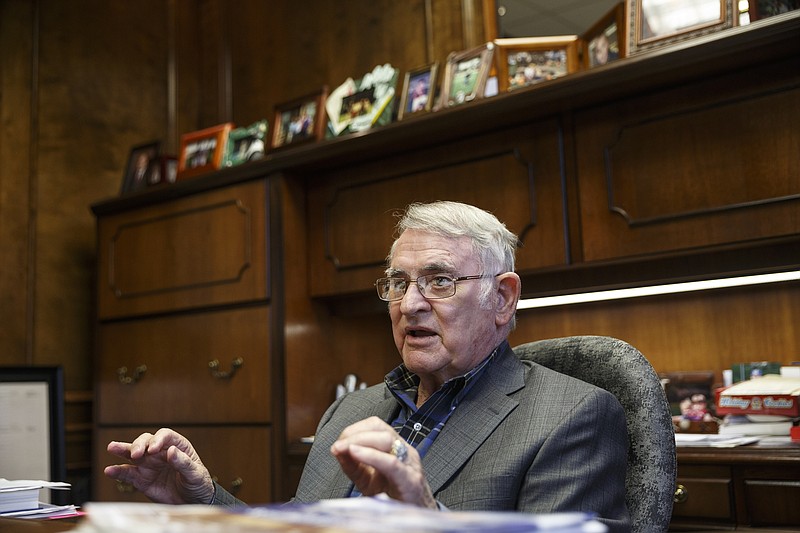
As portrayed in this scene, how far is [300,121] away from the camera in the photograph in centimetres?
311

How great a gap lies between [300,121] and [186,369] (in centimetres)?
104

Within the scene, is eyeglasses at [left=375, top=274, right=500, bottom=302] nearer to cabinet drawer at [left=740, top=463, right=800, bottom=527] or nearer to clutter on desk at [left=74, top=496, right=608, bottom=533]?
cabinet drawer at [left=740, top=463, right=800, bottom=527]

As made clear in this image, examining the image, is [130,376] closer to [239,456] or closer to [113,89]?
[239,456]

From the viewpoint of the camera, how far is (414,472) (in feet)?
3.22

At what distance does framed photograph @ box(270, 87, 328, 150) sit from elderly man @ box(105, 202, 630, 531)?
4.55 feet

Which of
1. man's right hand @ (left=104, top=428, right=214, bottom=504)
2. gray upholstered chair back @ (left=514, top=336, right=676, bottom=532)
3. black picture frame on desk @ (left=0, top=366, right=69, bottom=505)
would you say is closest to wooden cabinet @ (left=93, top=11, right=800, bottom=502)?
black picture frame on desk @ (left=0, top=366, right=69, bottom=505)

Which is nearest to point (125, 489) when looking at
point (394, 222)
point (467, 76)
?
point (394, 222)

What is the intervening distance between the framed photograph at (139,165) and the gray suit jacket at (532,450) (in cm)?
236

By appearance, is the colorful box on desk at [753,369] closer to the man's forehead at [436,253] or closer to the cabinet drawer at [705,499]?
the cabinet drawer at [705,499]

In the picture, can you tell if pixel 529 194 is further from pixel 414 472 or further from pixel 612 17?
pixel 414 472

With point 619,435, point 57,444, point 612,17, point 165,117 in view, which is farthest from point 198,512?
point 165,117

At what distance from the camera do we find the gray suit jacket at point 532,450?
1.30m

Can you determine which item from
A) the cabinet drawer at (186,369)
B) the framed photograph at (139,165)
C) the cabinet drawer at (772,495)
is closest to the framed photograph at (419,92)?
the cabinet drawer at (186,369)

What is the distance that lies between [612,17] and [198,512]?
208cm
